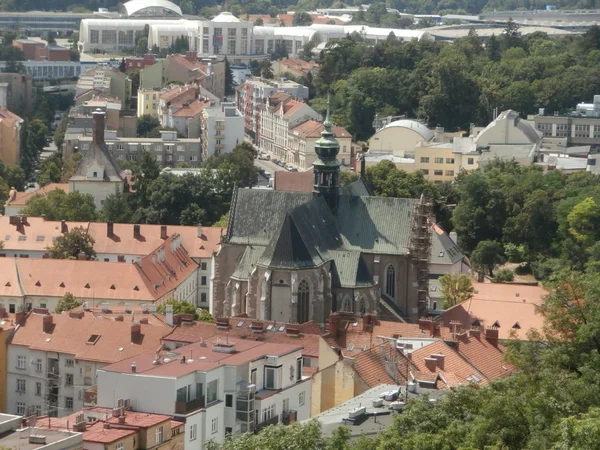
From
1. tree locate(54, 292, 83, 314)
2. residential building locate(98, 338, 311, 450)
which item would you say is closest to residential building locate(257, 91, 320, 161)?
tree locate(54, 292, 83, 314)

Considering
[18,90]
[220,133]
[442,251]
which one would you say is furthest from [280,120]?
[442,251]

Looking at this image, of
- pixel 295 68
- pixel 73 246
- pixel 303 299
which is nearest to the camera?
pixel 303 299

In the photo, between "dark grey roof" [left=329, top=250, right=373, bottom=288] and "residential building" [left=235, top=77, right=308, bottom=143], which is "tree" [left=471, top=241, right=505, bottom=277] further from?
"residential building" [left=235, top=77, right=308, bottom=143]

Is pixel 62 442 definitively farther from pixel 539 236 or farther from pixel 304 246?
pixel 539 236

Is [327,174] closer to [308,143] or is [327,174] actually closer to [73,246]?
[73,246]

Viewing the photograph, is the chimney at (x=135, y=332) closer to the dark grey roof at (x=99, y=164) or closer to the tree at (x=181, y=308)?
the tree at (x=181, y=308)

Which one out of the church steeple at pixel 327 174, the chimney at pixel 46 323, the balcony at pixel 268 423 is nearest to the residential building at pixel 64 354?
the chimney at pixel 46 323
